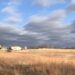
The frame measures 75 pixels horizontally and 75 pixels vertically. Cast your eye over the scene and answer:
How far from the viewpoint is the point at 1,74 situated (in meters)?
16.2

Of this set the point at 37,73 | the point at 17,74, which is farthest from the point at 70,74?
the point at 17,74

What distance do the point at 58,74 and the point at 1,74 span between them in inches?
130

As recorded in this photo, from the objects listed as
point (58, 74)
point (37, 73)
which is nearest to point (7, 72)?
point (37, 73)

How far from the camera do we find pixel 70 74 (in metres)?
16.7

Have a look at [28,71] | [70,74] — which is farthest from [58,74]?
[28,71]

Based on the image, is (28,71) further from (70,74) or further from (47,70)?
(70,74)

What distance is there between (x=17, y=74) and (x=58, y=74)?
7.79ft

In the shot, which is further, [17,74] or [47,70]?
[47,70]

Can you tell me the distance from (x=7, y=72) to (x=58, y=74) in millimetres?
3074

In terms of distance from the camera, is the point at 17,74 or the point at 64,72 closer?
the point at 17,74

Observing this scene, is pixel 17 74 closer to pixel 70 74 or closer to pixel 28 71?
pixel 28 71

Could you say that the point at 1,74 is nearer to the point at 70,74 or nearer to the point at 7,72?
the point at 7,72

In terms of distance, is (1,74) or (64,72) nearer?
(1,74)

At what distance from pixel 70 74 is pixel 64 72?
57 centimetres
